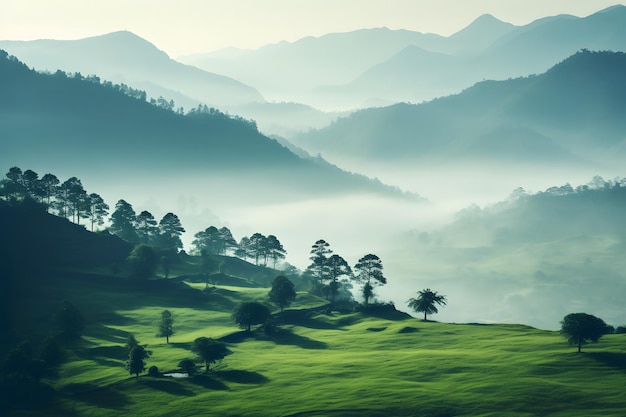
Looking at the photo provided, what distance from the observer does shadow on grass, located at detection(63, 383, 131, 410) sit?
133 metres

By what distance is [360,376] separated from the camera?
137 meters

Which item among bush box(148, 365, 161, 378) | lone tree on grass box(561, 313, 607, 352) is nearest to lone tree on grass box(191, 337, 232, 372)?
bush box(148, 365, 161, 378)

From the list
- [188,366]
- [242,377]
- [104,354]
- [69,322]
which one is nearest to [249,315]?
[104,354]

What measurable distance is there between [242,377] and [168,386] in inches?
563

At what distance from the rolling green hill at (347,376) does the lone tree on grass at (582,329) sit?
2.74m

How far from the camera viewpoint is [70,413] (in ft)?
429

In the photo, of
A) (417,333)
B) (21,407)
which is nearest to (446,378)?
(417,333)

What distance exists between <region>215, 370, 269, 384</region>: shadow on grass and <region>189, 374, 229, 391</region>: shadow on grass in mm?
2476

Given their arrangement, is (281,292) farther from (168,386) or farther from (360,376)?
(360,376)

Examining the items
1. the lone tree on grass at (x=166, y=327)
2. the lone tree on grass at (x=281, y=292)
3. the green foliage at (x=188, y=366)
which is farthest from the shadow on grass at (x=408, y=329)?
the lone tree on grass at (x=166, y=327)

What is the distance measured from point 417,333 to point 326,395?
5239 centimetres

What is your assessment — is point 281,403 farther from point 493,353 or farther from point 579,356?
point 579,356

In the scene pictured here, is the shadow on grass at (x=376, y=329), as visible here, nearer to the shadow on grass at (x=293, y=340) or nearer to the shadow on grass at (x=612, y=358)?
the shadow on grass at (x=293, y=340)

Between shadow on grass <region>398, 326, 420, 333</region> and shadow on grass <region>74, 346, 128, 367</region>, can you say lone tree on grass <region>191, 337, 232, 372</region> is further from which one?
shadow on grass <region>398, 326, 420, 333</region>
